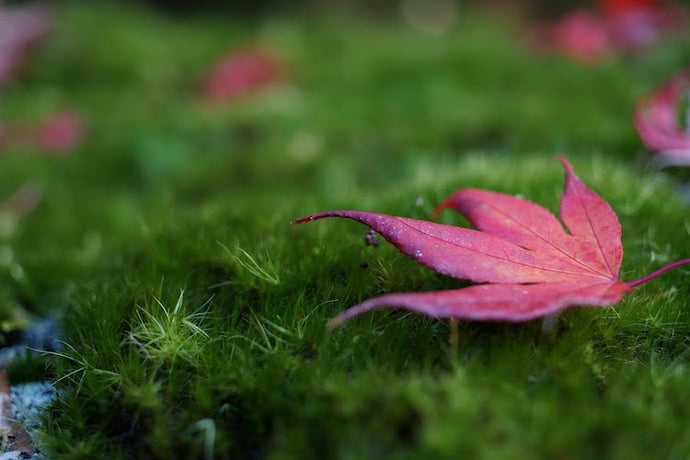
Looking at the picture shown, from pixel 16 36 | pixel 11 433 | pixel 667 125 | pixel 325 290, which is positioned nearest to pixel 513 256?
pixel 325 290

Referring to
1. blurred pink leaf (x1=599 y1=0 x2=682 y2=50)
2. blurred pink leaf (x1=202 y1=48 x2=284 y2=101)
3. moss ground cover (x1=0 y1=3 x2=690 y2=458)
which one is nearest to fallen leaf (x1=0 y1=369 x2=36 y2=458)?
moss ground cover (x1=0 y1=3 x2=690 y2=458)

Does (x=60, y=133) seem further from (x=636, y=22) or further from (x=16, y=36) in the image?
(x=636, y=22)

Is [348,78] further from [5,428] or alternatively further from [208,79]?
[5,428]

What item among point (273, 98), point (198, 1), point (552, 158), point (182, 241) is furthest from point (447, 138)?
point (198, 1)

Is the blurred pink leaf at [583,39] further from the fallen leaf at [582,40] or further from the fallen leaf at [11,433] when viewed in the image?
the fallen leaf at [11,433]

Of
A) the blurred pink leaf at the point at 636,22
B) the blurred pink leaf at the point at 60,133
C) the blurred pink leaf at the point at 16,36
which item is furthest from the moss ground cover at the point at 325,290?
the blurred pink leaf at the point at 16,36
